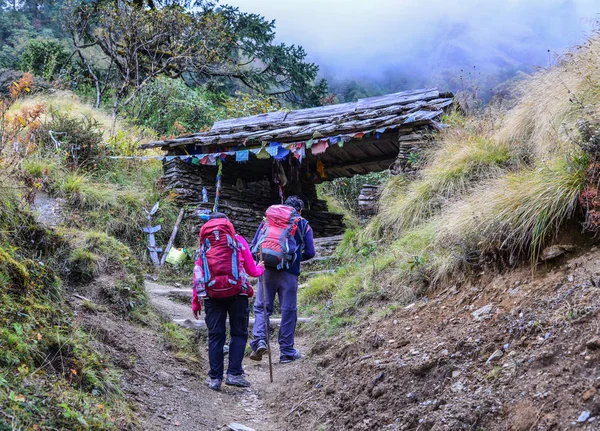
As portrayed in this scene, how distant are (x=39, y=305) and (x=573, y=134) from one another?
15.9 feet

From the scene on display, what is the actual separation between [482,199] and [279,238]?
216cm

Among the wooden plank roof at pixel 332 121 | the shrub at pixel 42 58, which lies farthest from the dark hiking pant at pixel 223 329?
the shrub at pixel 42 58

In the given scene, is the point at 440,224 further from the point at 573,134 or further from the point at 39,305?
the point at 39,305

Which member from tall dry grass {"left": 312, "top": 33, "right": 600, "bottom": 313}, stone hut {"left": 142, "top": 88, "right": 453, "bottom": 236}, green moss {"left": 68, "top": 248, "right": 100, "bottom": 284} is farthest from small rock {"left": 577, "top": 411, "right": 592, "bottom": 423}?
stone hut {"left": 142, "top": 88, "right": 453, "bottom": 236}

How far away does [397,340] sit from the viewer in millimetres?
4680

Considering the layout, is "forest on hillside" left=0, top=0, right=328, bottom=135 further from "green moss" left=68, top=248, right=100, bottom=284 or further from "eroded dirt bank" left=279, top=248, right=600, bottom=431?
"eroded dirt bank" left=279, top=248, right=600, bottom=431

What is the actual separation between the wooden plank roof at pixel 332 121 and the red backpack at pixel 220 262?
18.9ft

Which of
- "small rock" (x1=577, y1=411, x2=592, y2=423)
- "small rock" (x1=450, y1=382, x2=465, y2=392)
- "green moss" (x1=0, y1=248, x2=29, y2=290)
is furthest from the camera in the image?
"green moss" (x1=0, y1=248, x2=29, y2=290)

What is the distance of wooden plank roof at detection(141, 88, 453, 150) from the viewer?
34.4ft

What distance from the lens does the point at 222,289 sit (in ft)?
17.0

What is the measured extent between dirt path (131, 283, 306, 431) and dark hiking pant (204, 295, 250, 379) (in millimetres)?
215

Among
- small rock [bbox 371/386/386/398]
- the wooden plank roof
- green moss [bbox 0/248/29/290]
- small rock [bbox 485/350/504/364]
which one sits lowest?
small rock [bbox 371/386/386/398]

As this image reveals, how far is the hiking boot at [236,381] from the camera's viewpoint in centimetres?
→ 543

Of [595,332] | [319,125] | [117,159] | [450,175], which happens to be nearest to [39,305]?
[595,332]
